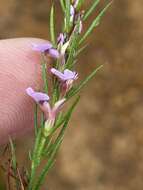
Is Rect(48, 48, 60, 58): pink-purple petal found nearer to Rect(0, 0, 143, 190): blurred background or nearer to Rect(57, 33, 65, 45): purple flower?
Rect(57, 33, 65, 45): purple flower

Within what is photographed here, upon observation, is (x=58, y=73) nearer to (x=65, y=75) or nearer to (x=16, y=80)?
(x=65, y=75)

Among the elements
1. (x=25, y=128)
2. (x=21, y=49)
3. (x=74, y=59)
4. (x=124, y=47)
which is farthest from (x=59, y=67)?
(x=124, y=47)

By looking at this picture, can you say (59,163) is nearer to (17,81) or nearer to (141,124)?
(141,124)

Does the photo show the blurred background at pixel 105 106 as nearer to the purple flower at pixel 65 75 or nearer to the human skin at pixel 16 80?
the human skin at pixel 16 80

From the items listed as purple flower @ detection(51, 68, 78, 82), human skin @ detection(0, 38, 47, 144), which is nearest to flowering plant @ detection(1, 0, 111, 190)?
purple flower @ detection(51, 68, 78, 82)

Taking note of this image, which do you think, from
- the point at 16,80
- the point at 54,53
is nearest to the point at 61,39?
the point at 54,53

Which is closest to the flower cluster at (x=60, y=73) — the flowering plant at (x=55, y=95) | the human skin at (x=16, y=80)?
the flowering plant at (x=55, y=95)
